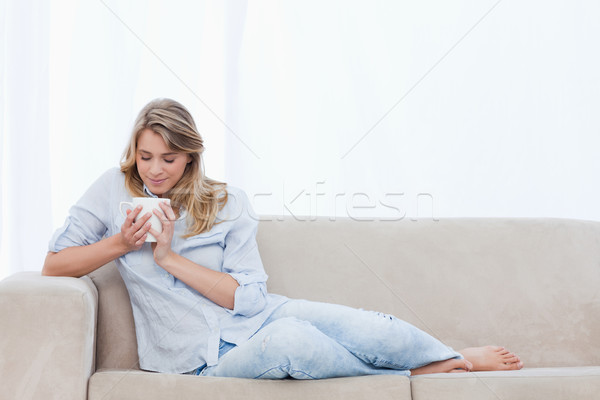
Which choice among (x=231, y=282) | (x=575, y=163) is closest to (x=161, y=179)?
(x=231, y=282)

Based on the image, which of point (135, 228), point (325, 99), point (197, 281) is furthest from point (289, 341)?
point (325, 99)

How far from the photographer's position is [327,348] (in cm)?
127

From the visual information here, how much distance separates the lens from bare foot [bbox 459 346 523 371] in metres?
1.56

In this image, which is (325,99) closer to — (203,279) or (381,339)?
(203,279)

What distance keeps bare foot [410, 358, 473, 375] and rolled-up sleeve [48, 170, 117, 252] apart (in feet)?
2.95

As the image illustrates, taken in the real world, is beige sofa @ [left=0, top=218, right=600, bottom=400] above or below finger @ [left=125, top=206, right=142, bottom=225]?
below

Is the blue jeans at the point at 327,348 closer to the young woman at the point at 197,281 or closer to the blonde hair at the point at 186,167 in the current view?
the young woman at the point at 197,281

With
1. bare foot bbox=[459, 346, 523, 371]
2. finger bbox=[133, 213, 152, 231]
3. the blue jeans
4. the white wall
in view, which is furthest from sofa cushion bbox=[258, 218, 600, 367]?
the white wall

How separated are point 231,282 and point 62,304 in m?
0.42

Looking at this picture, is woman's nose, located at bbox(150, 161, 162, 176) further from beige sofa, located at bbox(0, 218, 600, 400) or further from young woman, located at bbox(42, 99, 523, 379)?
beige sofa, located at bbox(0, 218, 600, 400)

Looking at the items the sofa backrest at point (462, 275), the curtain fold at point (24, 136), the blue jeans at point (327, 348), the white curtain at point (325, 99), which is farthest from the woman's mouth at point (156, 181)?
the curtain fold at point (24, 136)

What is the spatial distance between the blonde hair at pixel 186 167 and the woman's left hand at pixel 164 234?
10 cm

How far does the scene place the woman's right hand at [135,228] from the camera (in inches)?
56.0

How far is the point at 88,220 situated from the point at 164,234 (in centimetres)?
25
